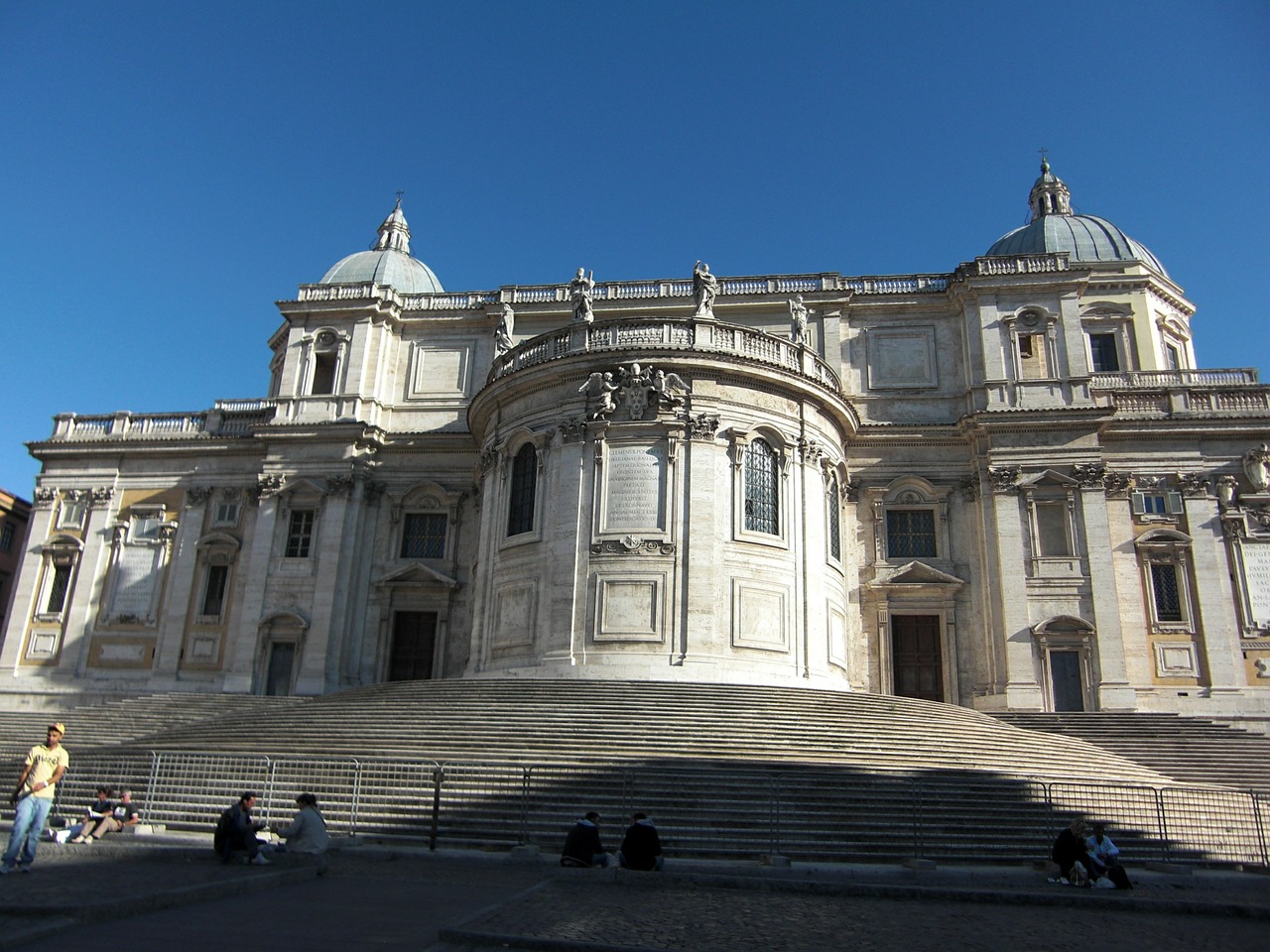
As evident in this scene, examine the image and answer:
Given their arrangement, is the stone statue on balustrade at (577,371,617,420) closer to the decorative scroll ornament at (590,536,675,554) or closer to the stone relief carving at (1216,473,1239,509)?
the decorative scroll ornament at (590,536,675,554)

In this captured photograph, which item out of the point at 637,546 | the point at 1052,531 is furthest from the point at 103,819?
the point at 1052,531

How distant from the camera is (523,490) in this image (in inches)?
1105

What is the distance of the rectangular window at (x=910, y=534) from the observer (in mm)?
30688

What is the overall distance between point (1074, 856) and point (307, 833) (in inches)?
386

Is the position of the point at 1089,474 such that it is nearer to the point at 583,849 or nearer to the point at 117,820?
the point at 583,849

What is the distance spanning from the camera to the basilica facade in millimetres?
25984

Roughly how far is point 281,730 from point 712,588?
10632 mm

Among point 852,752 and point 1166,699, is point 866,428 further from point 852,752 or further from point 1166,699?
point 852,752

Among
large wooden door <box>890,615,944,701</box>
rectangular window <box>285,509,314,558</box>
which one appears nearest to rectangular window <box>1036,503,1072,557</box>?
large wooden door <box>890,615,944,701</box>

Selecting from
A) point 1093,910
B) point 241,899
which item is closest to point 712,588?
point 1093,910

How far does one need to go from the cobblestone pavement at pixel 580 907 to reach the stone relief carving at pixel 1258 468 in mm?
19877

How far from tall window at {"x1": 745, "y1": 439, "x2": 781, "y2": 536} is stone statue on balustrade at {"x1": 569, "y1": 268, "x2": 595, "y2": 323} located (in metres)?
6.08

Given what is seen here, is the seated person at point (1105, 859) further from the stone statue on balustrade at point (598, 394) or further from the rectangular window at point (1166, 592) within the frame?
the rectangular window at point (1166, 592)

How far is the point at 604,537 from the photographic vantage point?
25.5 meters
